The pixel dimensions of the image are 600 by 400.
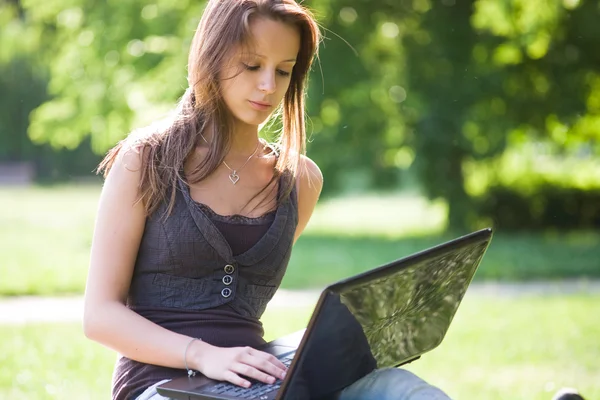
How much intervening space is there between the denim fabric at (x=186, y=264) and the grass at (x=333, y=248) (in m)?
6.86

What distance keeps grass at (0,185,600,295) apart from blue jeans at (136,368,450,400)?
732 centimetres

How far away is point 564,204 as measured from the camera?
15109 millimetres

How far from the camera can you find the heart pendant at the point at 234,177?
2291 millimetres

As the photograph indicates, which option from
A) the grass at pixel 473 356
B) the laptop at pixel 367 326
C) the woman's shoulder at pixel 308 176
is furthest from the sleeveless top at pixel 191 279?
the grass at pixel 473 356

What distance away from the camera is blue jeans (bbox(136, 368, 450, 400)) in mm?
1717

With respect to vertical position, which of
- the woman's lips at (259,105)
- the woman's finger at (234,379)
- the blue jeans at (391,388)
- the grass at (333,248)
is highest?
the woman's lips at (259,105)

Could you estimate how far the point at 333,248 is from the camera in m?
12.6

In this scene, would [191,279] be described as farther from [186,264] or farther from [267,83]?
[267,83]

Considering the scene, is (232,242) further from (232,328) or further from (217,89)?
(217,89)

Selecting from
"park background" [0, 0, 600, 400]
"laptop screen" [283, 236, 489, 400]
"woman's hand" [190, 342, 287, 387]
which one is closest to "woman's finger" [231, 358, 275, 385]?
"woman's hand" [190, 342, 287, 387]

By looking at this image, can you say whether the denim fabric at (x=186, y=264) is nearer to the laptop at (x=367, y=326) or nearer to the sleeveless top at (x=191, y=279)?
the sleeveless top at (x=191, y=279)

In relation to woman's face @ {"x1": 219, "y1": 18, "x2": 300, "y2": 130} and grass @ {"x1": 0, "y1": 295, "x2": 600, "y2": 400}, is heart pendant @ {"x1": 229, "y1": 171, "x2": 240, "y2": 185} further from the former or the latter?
grass @ {"x1": 0, "y1": 295, "x2": 600, "y2": 400}

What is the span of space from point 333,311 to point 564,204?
558 inches

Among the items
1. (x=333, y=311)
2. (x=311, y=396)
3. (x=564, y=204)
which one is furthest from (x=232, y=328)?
(x=564, y=204)
